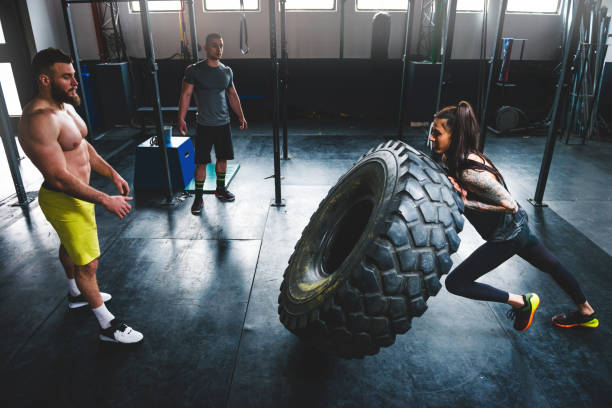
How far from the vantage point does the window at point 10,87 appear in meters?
7.13

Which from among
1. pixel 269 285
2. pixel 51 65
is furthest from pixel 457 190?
pixel 51 65

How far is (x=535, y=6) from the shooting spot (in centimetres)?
883

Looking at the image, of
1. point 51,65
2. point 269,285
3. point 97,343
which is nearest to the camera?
point 51,65

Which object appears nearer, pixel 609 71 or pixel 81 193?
pixel 81 193

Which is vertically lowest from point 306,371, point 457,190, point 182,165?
point 306,371

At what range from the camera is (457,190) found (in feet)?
6.59

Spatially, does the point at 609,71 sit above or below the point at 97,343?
above

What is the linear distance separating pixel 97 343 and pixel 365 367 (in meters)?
1.55

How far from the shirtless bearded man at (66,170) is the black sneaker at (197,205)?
161 centimetres

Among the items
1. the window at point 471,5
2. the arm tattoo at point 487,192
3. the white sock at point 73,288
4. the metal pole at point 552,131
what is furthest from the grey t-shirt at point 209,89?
the window at point 471,5

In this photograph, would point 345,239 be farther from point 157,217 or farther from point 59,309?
point 157,217

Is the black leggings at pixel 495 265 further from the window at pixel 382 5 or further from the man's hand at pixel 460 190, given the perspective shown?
the window at pixel 382 5

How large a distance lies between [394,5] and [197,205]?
7.23 metres

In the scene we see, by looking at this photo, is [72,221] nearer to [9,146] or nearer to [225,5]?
[9,146]
